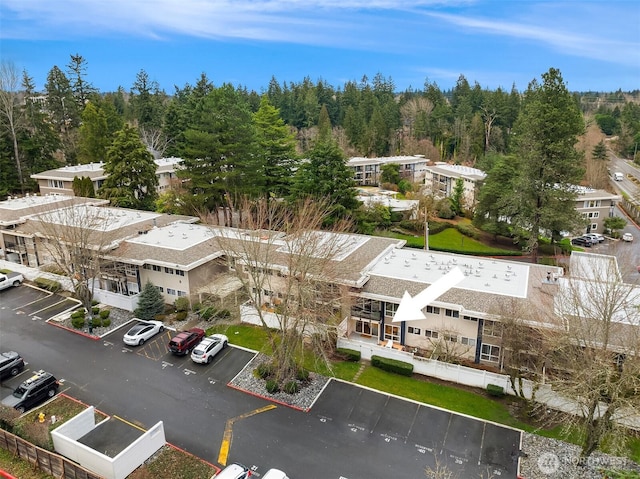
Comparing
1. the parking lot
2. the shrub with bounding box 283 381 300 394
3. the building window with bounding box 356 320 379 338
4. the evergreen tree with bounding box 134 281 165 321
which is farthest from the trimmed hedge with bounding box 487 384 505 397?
the evergreen tree with bounding box 134 281 165 321

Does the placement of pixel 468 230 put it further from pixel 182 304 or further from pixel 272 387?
pixel 272 387

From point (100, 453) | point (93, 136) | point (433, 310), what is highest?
point (93, 136)

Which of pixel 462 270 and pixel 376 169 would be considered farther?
pixel 376 169

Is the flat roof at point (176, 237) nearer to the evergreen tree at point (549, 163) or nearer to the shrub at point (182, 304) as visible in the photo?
the shrub at point (182, 304)

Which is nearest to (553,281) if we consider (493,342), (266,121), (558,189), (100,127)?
(493,342)

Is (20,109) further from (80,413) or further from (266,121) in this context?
(80,413)

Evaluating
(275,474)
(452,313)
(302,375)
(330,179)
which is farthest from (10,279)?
(452,313)

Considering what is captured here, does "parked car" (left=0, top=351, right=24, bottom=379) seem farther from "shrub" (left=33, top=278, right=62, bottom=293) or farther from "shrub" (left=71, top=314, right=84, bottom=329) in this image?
"shrub" (left=33, top=278, right=62, bottom=293)

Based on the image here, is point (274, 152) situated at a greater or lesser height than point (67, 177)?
greater
